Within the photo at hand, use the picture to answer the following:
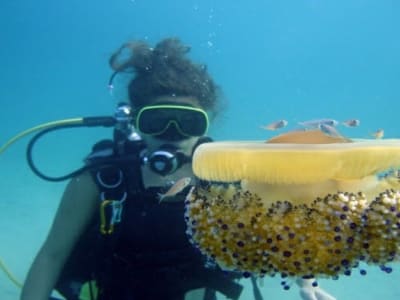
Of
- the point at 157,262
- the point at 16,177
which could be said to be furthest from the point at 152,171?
the point at 16,177

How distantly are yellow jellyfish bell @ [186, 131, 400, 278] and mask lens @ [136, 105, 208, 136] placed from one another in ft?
8.14

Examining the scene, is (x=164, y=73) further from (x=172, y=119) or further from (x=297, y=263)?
(x=297, y=263)

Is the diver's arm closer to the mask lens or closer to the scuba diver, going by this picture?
the scuba diver

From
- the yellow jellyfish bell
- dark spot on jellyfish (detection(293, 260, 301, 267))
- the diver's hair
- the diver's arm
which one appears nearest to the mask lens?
the diver's hair

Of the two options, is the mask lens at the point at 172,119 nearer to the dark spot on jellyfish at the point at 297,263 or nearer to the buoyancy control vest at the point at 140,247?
the buoyancy control vest at the point at 140,247

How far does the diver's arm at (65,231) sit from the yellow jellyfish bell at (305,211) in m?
2.41

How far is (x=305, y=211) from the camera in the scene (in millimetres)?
1382

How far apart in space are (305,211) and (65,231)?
2.75m

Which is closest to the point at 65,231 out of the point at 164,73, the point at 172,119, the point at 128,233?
the point at 128,233

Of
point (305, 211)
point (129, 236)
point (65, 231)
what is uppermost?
point (305, 211)

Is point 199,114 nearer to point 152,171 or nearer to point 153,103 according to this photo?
point 153,103

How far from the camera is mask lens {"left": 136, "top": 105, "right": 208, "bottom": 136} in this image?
3951mm

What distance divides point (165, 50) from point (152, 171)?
5.12 feet

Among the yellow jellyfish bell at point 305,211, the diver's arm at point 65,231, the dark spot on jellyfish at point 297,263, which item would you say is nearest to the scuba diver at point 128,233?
the diver's arm at point 65,231
